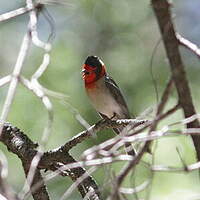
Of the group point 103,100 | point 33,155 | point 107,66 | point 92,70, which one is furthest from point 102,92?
point 33,155

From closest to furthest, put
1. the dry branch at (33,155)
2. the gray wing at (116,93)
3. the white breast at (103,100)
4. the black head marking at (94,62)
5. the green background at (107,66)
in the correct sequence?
the dry branch at (33,155), the green background at (107,66), the white breast at (103,100), the gray wing at (116,93), the black head marking at (94,62)

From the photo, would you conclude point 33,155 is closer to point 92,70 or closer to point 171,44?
point 171,44

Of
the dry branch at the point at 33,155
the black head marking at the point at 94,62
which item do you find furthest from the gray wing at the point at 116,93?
the dry branch at the point at 33,155

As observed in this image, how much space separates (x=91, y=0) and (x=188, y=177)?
3690 mm

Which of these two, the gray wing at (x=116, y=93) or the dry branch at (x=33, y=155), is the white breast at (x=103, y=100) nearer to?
the gray wing at (x=116, y=93)

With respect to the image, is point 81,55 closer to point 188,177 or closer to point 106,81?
point 106,81

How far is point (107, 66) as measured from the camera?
25.8 ft

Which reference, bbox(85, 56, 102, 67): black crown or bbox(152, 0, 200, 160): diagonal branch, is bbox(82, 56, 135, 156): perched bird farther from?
bbox(152, 0, 200, 160): diagonal branch

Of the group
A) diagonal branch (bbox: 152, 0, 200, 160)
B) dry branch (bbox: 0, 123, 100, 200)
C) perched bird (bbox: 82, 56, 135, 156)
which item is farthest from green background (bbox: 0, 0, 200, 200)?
diagonal branch (bbox: 152, 0, 200, 160)

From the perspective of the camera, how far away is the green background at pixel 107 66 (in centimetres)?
517

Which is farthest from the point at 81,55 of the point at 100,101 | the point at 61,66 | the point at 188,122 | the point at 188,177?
the point at 188,122

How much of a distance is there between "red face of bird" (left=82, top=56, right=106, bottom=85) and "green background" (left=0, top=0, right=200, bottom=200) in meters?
0.38

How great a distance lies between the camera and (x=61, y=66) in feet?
23.2

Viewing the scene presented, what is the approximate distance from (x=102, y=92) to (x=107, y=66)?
2.08 m
